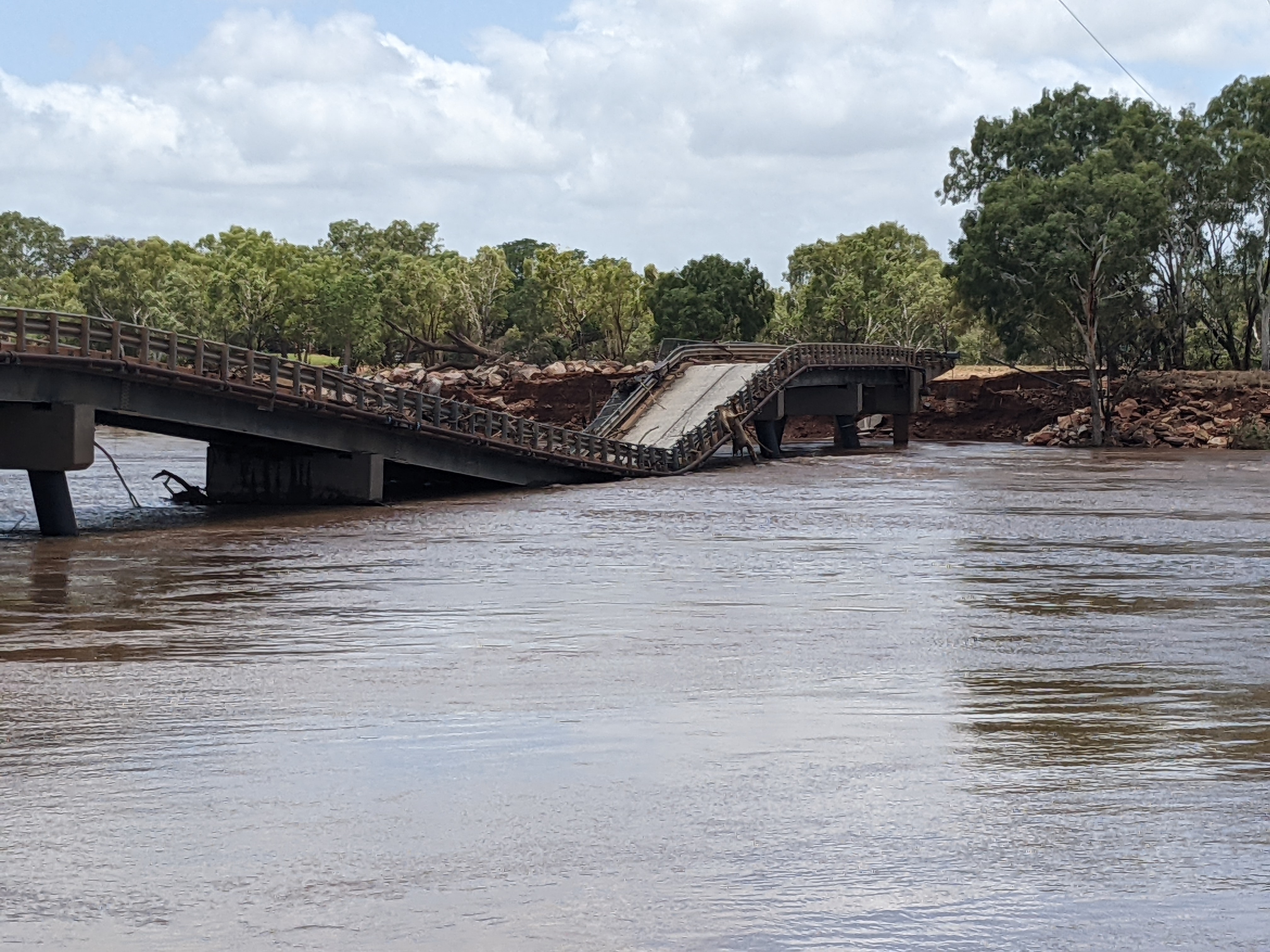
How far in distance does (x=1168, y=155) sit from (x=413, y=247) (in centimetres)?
10941

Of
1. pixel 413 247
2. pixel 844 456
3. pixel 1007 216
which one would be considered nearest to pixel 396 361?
pixel 413 247

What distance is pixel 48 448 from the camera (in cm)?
3266

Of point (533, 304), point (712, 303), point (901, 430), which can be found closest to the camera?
point (901, 430)

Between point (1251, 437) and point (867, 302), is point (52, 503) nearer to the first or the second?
point (1251, 437)

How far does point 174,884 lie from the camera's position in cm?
897

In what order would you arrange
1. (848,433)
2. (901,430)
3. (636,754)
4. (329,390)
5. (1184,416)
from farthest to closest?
(1184,416) < (901,430) < (848,433) < (329,390) < (636,754)

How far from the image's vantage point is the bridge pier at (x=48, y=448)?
32.6 meters

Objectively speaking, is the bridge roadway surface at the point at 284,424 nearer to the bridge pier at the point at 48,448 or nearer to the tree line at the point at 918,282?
the bridge pier at the point at 48,448

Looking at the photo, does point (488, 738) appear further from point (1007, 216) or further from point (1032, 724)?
point (1007, 216)

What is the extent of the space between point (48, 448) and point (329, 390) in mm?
10583

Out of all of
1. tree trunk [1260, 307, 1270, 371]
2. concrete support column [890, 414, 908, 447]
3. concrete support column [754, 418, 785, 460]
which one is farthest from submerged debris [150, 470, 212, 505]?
tree trunk [1260, 307, 1270, 371]

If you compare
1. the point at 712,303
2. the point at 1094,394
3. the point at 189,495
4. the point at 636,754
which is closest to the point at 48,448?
the point at 189,495

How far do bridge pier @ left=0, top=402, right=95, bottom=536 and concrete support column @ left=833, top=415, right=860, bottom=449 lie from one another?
42564 mm

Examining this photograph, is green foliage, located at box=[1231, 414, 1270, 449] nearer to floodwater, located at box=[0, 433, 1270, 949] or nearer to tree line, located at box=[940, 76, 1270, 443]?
tree line, located at box=[940, 76, 1270, 443]
